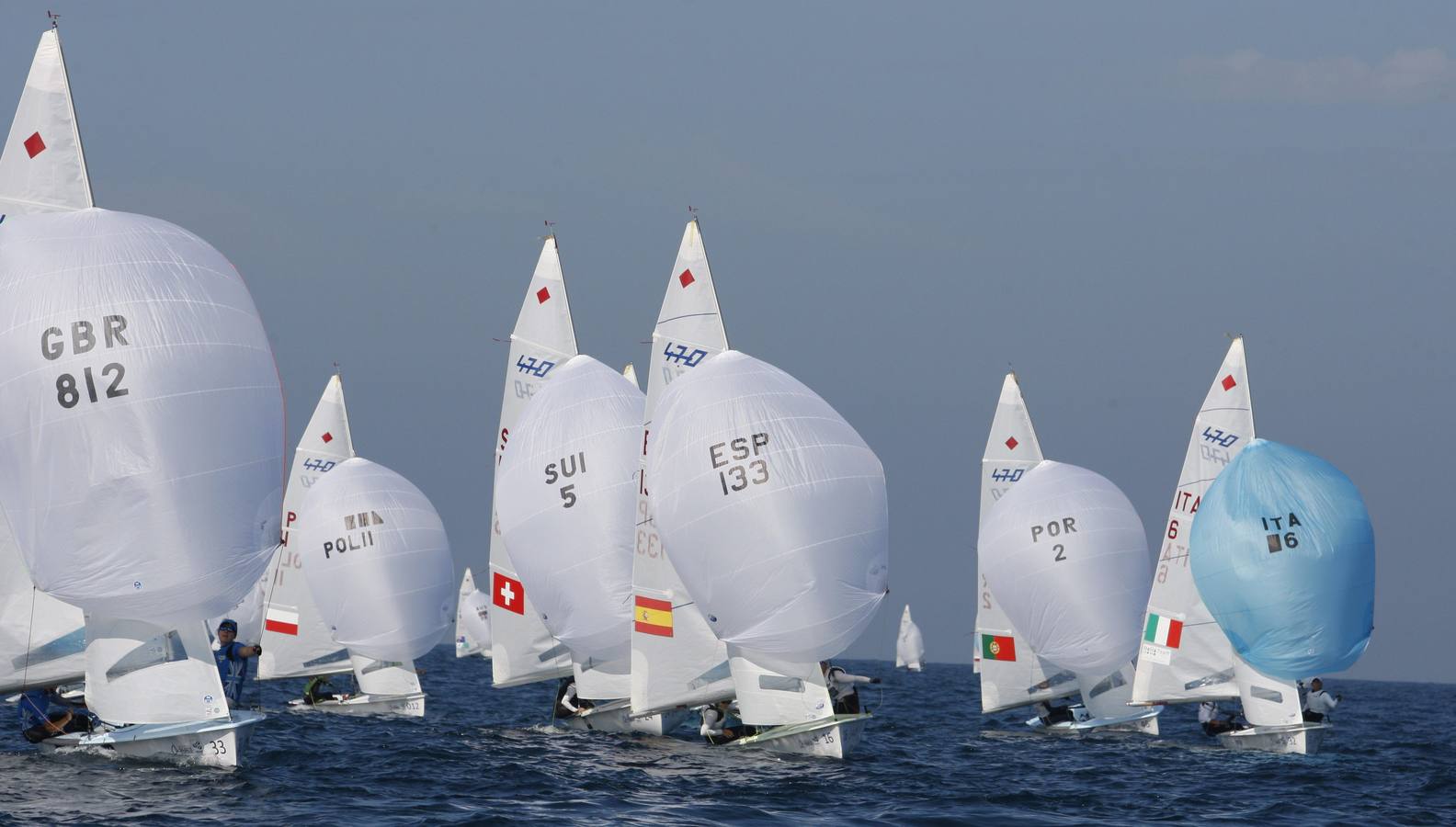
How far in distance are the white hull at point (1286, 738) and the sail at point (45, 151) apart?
65.1ft

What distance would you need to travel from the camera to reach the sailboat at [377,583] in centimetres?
3491

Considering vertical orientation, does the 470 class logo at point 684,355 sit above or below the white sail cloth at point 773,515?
above

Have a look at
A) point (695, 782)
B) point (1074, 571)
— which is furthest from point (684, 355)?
point (1074, 571)

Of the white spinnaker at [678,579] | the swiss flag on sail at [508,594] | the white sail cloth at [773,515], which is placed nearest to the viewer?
the white sail cloth at [773,515]

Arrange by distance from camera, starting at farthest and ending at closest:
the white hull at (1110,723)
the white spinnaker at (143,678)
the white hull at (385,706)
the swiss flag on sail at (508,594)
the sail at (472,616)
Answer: the sail at (472,616)
the white hull at (385,706)
the swiss flag on sail at (508,594)
the white hull at (1110,723)
the white spinnaker at (143,678)

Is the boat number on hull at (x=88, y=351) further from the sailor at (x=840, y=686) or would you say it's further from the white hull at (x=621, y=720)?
the white hull at (x=621, y=720)

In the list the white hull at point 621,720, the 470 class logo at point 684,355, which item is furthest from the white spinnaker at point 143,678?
the 470 class logo at point 684,355

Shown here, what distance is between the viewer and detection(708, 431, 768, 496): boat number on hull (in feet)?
75.4

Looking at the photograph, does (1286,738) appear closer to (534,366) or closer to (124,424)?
(534,366)

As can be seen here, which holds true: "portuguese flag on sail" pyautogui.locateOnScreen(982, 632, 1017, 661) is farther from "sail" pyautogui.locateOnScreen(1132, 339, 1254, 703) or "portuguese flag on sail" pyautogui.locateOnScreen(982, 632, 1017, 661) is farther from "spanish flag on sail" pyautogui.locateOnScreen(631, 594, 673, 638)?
"spanish flag on sail" pyautogui.locateOnScreen(631, 594, 673, 638)

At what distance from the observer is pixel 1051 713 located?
34.7 m

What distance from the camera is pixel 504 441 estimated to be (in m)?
34.0

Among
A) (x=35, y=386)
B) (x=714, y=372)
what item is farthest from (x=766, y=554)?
(x=35, y=386)

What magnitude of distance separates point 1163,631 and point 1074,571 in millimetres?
2020
